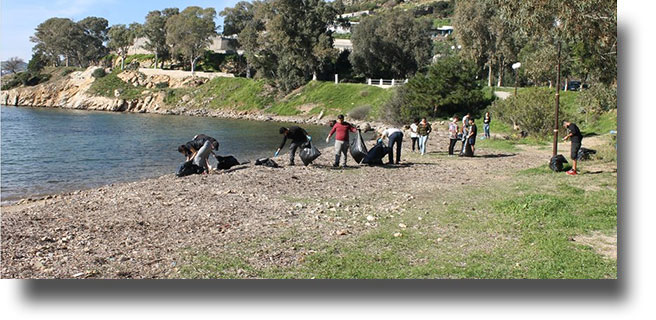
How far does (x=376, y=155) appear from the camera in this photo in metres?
20.1

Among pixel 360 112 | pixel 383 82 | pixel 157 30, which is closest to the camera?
pixel 360 112

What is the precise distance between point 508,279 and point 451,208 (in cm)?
515

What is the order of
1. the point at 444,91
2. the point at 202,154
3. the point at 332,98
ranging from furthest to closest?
the point at 332,98
the point at 444,91
the point at 202,154

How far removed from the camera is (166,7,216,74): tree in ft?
330

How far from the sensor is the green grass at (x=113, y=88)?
98.6m

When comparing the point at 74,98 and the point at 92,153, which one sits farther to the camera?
the point at 74,98

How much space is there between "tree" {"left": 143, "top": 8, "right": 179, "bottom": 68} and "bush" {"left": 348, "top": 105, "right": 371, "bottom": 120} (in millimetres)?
60403

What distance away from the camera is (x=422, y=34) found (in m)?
73.9

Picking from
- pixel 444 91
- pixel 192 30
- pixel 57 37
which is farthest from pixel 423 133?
pixel 57 37

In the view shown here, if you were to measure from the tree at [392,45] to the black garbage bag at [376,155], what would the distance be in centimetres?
5491

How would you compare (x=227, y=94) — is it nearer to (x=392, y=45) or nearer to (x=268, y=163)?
(x=392, y=45)

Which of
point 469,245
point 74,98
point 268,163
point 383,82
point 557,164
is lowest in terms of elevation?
point 469,245

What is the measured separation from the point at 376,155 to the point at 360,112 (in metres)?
44.2

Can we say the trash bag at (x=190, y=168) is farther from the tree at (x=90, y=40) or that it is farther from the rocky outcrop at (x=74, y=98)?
the tree at (x=90, y=40)
